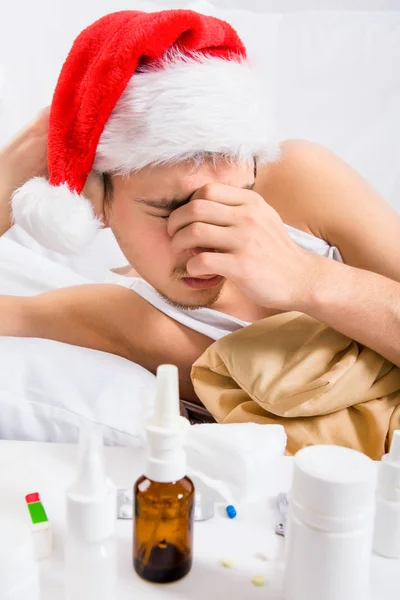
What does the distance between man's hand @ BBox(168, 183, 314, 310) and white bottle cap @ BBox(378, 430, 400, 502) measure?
13.0 inches

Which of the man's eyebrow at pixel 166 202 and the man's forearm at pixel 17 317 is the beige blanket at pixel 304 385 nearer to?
the man's eyebrow at pixel 166 202

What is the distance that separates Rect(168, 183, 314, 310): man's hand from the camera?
80cm

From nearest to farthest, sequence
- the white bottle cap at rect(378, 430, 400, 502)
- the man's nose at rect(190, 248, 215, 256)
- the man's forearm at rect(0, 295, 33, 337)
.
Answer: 1. the white bottle cap at rect(378, 430, 400, 502)
2. the man's nose at rect(190, 248, 215, 256)
3. the man's forearm at rect(0, 295, 33, 337)

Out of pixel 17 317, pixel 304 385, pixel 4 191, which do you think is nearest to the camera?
pixel 304 385

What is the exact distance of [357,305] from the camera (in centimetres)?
83

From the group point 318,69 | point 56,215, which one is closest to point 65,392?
point 56,215

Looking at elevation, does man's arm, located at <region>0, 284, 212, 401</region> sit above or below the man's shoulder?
below

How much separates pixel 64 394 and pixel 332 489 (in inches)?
17.7

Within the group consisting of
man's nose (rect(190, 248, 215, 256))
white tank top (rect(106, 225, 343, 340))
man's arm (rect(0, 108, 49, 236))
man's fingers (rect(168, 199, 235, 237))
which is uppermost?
man's arm (rect(0, 108, 49, 236))

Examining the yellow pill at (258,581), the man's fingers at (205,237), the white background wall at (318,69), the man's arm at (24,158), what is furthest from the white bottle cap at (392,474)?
the white background wall at (318,69)

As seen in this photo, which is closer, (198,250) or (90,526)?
(90,526)

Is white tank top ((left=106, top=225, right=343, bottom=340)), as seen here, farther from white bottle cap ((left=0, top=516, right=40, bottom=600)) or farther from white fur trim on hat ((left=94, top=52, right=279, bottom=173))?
white bottle cap ((left=0, top=516, right=40, bottom=600))

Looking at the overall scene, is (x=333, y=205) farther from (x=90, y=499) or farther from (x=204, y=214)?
(x=90, y=499)

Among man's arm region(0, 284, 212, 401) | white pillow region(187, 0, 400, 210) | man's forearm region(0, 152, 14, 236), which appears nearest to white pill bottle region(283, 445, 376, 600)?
man's arm region(0, 284, 212, 401)
